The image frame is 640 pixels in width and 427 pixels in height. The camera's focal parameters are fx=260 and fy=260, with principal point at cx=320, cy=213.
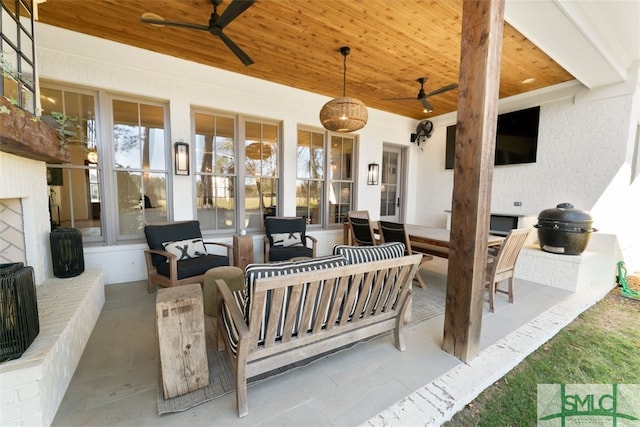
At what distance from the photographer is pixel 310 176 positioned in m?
5.29

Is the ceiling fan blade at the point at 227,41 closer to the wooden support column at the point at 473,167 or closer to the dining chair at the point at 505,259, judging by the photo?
the wooden support column at the point at 473,167

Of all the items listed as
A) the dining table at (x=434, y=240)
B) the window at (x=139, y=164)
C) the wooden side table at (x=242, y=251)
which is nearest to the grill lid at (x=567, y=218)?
the dining table at (x=434, y=240)

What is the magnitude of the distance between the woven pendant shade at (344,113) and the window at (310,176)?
211 cm

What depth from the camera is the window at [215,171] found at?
4199 millimetres

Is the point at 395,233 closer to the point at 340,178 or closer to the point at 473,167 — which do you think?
the point at 473,167

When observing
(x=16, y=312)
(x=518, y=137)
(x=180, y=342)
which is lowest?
(x=180, y=342)

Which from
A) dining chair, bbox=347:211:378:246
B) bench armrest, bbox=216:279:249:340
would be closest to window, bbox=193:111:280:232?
dining chair, bbox=347:211:378:246

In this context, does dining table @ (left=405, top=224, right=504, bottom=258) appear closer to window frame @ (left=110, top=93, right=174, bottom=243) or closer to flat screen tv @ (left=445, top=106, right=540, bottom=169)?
flat screen tv @ (left=445, top=106, right=540, bottom=169)

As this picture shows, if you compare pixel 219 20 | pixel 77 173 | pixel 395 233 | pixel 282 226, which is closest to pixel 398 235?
pixel 395 233

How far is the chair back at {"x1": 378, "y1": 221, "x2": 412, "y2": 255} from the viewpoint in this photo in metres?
3.36

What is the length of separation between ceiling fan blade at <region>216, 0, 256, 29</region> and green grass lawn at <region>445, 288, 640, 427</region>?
3.24 meters

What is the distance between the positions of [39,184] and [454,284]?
385 cm

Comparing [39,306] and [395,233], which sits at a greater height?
[395,233]

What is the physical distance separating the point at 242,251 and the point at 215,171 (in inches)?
59.6
